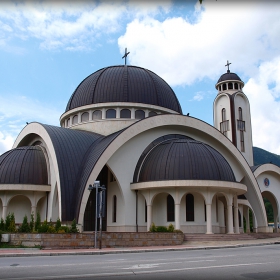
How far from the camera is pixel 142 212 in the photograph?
88.2 ft

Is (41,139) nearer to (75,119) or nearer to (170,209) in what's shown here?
(75,119)

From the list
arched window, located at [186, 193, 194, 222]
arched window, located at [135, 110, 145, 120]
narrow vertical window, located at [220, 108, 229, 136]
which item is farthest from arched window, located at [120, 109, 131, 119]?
narrow vertical window, located at [220, 108, 229, 136]

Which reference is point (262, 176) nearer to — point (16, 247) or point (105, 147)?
point (105, 147)

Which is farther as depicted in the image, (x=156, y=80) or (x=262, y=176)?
(x=262, y=176)

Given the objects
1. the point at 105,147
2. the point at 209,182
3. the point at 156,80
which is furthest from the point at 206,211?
the point at 156,80

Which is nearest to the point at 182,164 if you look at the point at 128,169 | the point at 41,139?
the point at 128,169

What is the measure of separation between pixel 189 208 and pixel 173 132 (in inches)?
278

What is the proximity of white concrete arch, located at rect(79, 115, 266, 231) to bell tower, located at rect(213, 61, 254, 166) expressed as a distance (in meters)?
10.2

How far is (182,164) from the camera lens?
25.4m

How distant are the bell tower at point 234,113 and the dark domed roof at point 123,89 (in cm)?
863

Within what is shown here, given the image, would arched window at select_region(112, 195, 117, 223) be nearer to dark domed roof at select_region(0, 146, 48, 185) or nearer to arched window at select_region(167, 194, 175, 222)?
arched window at select_region(167, 194, 175, 222)

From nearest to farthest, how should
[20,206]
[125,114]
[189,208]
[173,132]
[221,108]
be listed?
[189,208]
[20,206]
[173,132]
[125,114]
[221,108]

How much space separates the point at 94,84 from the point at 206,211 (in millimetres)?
16000

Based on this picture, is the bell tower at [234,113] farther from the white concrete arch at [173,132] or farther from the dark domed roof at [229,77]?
the white concrete arch at [173,132]
